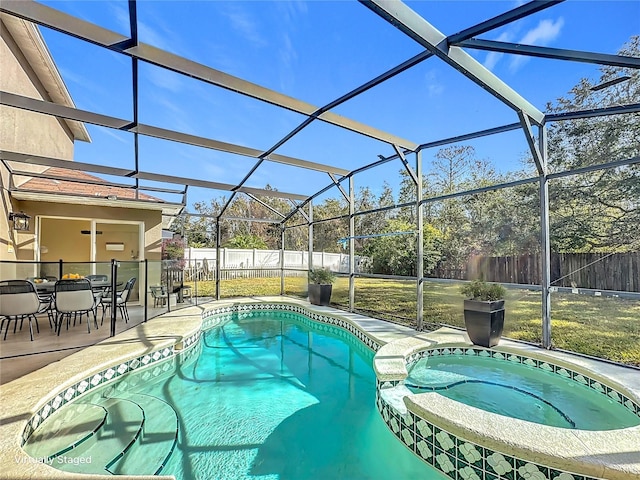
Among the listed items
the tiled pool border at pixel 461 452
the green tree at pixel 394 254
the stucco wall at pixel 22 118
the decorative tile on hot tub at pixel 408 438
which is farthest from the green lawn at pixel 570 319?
the stucco wall at pixel 22 118

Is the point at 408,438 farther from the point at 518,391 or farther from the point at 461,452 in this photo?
the point at 518,391

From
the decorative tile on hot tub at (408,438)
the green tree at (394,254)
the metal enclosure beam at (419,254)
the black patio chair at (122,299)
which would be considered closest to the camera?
the decorative tile on hot tub at (408,438)

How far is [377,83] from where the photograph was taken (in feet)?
12.3

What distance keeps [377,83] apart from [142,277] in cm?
709

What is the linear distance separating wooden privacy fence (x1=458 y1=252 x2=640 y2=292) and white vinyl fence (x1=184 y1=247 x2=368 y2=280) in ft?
13.0

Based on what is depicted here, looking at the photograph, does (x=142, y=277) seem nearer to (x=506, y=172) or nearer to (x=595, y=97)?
(x=506, y=172)

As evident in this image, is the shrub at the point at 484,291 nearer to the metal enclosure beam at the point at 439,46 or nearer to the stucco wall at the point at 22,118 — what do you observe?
the metal enclosure beam at the point at 439,46

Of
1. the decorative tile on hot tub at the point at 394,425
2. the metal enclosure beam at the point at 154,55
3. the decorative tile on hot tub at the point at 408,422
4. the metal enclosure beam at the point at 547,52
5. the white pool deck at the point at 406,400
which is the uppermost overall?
the metal enclosure beam at the point at 154,55

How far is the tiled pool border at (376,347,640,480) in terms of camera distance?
6.83 ft

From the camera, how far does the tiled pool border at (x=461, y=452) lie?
6.83ft

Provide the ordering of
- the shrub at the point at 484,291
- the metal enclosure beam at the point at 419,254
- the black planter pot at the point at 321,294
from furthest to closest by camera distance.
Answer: the black planter pot at the point at 321,294
the metal enclosure beam at the point at 419,254
the shrub at the point at 484,291

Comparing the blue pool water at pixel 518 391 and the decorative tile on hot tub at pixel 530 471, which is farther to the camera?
the blue pool water at pixel 518 391

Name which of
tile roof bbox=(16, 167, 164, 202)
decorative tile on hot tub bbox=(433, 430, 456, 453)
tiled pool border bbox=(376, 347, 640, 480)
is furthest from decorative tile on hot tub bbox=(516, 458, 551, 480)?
tile roof bbox=(16, 167, 164, 202)

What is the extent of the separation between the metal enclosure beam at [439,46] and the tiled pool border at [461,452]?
11.3ft
